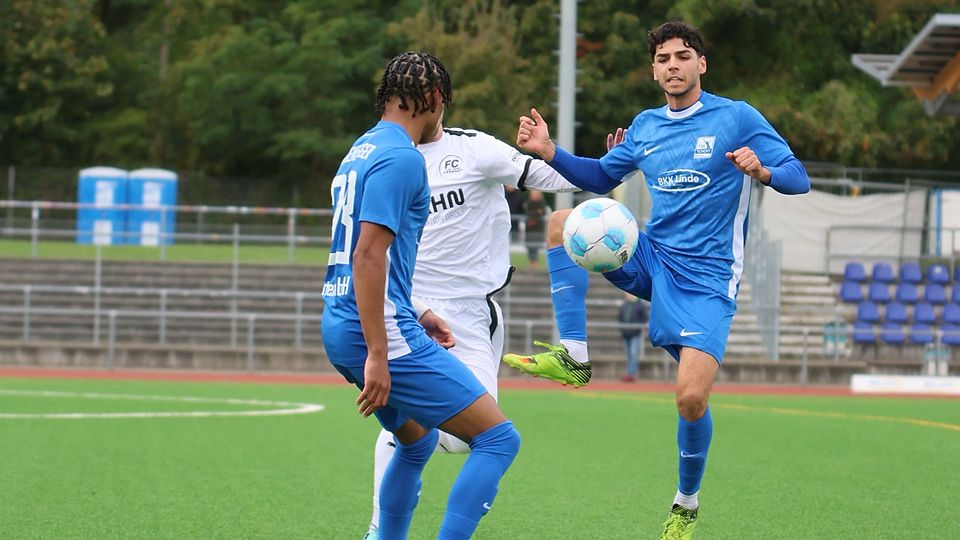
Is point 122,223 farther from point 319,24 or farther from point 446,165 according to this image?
point 446,165

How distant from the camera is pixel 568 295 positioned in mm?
7254

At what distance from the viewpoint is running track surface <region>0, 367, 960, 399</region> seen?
1961cm

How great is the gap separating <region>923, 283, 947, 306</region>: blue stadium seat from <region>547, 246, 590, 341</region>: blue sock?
58.0 feet

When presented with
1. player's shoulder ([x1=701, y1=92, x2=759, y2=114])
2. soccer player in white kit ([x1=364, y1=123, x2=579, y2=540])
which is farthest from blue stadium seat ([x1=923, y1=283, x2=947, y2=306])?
soccer player in white kit ([x1=364, y1=123, x2=579, y2=540])

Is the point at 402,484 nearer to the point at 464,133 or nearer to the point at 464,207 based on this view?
the point at 464,207

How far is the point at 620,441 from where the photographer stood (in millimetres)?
12227

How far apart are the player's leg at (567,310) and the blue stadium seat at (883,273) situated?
17.7 m

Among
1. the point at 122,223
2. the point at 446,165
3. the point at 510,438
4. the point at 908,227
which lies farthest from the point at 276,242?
the point at 510,438

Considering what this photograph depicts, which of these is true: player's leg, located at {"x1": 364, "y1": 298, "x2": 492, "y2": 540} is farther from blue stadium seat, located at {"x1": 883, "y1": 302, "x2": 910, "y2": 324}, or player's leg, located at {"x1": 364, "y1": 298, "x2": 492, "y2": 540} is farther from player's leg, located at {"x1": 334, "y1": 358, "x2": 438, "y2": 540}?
blue stadium seat, located at {"x1": 883, "y1": 302, "x2": 910, "y2": 324}

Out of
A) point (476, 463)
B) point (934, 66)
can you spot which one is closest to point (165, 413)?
point (476, 463)

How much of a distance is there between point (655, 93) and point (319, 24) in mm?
10571

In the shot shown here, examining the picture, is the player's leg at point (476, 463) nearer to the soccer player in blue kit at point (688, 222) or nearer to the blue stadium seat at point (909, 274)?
the soccer player in blue kit at point (688, 222)

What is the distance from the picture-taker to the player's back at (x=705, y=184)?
22.5ft

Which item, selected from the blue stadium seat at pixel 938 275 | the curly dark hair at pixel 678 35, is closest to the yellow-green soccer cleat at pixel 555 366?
the curly dark hair at pixel 678 35
